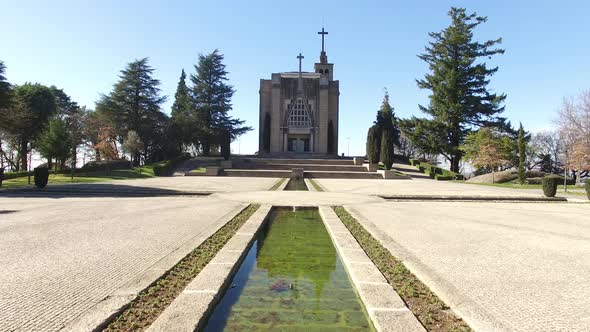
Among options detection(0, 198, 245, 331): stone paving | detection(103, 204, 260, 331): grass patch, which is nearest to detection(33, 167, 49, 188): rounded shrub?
detection(0, 198, 245, 331): stone paving

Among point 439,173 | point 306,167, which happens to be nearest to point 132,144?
point 306,167

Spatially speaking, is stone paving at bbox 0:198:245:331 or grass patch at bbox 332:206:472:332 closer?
grass patch at bbox 332:206:472:332

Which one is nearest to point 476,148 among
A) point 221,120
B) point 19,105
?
point 221,120

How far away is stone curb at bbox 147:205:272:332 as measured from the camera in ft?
10.2

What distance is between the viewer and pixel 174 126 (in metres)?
41.9

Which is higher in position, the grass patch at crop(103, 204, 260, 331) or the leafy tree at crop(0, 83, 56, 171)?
the leafy tree at crop(0, 83, 56, 171)

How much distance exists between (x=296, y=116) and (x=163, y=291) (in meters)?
42.8

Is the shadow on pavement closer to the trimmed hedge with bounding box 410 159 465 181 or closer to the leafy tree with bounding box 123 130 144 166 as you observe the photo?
the leafy tree with bounding box 123 130 144 166

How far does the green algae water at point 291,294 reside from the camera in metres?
3.41

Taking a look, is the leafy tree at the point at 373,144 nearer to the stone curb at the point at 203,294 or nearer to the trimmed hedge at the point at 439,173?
the trimmed hedge at the point at 439,173

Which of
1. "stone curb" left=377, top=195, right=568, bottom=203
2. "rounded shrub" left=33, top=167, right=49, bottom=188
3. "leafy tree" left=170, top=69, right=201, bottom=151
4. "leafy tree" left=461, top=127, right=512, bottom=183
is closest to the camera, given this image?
"stone curb" left=377, top=195, right=568, bottom=203

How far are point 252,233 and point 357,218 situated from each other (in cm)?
335

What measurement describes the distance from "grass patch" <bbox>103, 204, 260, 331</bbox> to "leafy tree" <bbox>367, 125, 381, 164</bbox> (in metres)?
30.1

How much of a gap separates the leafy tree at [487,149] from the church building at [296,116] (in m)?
16.3
